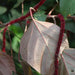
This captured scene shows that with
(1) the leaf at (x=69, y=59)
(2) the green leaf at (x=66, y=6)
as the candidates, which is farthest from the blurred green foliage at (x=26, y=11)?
(1) the leaf at (x=69, y=59)

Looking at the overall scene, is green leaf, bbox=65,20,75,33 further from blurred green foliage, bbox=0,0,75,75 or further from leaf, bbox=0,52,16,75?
leaf, bbox=0,52,16,75

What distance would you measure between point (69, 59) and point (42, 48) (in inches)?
3.9

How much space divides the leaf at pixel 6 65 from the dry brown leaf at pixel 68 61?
0.56ft

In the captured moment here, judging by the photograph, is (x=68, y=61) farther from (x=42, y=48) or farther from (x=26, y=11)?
(x=26, y=11)

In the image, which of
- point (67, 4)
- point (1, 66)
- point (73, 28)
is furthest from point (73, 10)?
point (1, 66)

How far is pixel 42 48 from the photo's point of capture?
50 cm

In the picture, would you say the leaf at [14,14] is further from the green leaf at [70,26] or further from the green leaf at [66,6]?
the green leaf at [66,6]

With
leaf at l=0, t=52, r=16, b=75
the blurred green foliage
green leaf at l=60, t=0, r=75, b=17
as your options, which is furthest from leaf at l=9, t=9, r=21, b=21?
green leaf at l=60, t=0, r=75, b=17

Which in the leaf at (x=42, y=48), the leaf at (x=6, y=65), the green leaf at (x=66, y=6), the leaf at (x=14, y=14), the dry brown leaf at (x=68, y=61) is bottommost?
the leaf at (x=6, y=65)

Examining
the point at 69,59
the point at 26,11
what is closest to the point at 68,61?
the point at 69,59

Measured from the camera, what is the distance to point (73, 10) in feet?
1.78

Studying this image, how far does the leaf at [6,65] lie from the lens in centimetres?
62

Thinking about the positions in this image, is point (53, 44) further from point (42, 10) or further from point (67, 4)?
point (42, 10)

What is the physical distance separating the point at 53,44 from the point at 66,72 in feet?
0.33
